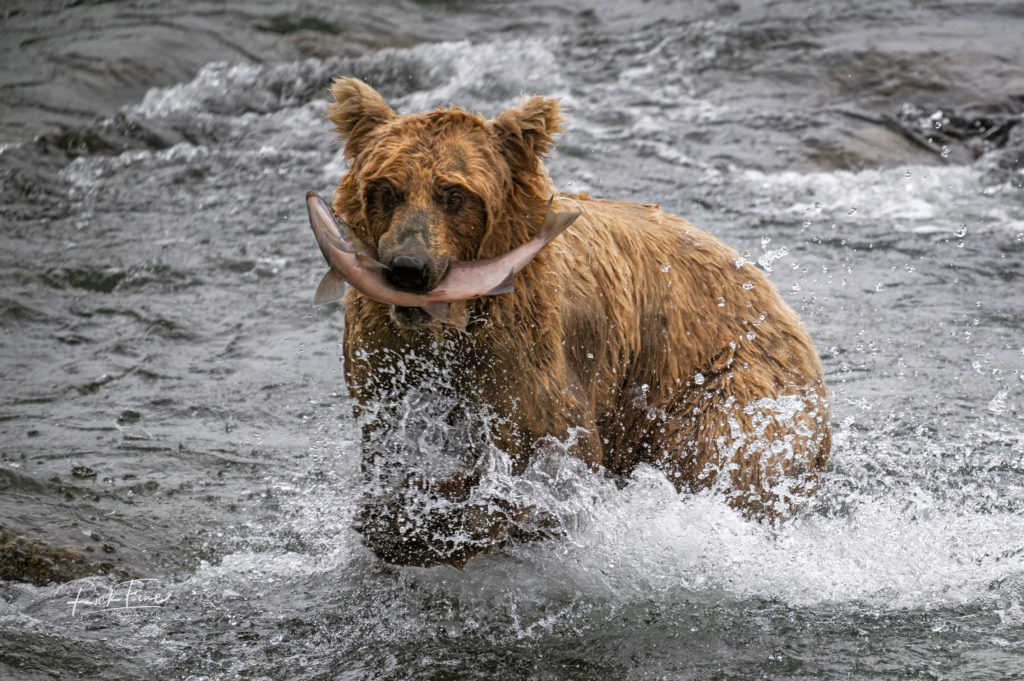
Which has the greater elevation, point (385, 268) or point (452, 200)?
point (452, 200)

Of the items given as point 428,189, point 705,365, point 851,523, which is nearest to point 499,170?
point 428,189

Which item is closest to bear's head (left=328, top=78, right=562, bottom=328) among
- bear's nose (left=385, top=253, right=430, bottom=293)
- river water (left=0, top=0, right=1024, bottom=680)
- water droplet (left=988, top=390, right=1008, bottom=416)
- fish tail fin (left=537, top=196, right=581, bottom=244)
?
bear's nose (left=385, top=253, right=430, bottom=293)

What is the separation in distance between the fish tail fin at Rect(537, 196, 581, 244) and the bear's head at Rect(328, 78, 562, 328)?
7.1 inches

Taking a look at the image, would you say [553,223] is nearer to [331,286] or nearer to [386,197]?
[386,197]

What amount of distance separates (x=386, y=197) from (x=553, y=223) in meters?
0.61

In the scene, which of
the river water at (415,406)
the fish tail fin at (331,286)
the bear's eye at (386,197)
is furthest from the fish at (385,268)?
the river water at (415,406)

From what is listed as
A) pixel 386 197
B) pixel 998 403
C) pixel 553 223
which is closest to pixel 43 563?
pixel 386 197

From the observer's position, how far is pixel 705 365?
18.5ft

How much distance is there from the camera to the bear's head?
4246 mm

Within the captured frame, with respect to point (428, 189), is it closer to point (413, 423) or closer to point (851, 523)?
point (413, 423)

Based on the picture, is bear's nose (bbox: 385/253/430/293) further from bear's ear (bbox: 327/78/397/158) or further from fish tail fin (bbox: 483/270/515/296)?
bear's ear (bbox: 327/78/397/158)

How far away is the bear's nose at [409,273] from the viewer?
13.6 feet

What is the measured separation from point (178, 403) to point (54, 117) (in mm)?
5115

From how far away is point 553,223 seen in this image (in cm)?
439
